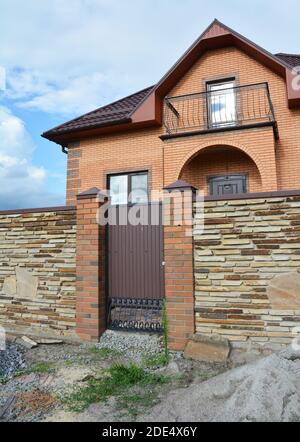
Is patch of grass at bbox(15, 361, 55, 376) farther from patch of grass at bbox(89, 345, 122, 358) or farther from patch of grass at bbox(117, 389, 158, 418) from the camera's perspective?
patch of grass at bbox(117, 389, 158, 418)

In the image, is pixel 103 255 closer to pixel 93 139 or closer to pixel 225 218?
pixel 225 218

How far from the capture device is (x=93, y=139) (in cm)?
881

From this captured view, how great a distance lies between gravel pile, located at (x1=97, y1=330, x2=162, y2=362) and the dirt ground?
104 mm

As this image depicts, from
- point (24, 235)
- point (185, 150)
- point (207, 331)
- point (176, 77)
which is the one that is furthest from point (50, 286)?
point (176, 77)

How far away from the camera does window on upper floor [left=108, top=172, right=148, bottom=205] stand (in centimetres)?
834

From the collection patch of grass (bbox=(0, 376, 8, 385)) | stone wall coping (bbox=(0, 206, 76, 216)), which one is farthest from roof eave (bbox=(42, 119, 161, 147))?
patch of grass (bbox=(0, 376, 8, 385))

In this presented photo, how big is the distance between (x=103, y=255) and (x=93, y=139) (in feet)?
17.7

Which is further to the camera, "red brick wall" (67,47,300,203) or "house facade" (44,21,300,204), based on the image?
"house facade" (44,21,300,204)

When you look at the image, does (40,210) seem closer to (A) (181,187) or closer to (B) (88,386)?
(A) (181,187)

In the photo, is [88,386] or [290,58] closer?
[88,386]

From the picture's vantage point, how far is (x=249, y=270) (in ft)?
11.5

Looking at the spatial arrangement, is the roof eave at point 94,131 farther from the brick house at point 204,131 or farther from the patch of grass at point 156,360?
the patch of grass at point 156,360

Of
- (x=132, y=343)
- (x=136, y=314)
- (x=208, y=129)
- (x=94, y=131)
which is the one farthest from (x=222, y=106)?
(x=132, y=343)

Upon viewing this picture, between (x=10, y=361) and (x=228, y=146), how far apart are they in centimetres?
599
